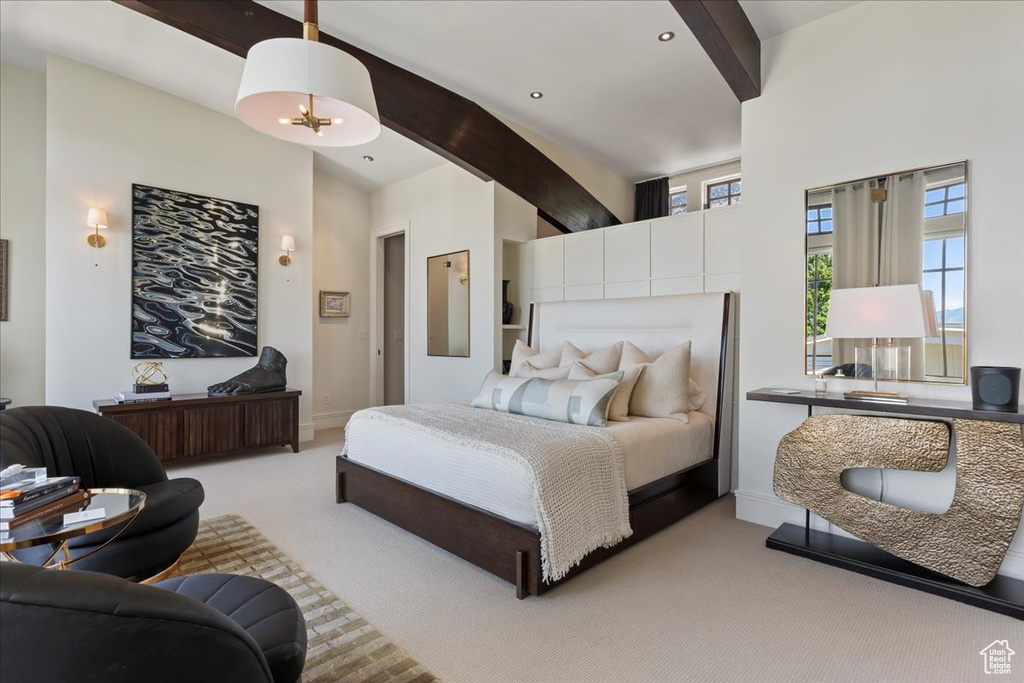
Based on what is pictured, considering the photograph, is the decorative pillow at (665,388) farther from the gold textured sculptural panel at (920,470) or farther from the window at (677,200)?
the window at (677,200)

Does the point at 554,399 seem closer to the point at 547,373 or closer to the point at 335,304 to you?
the point at 547,373

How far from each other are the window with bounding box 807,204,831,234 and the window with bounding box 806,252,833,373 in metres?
0.14

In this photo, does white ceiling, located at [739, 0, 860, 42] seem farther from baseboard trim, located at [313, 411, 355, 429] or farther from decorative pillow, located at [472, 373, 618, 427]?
baseboard trim, located at [313, 411, 355, 429]

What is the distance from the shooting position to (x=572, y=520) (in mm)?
2295

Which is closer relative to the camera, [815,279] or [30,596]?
[30,596]

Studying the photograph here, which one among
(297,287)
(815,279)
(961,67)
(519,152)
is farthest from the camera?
(297,287)

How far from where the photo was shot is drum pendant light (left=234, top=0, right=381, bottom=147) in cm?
181

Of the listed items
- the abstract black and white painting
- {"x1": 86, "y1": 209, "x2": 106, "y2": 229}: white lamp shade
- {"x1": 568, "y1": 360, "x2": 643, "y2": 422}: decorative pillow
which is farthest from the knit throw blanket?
{"x1": 86, "y1": 209, "x2": 106, "y2": 229}: white lamp shade

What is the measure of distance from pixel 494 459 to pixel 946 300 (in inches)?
94.7

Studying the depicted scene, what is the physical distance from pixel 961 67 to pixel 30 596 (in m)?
3.88

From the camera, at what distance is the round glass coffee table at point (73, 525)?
1.47m

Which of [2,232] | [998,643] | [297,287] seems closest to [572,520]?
[998,643]

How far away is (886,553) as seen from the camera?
104 inches

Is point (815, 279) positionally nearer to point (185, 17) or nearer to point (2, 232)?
point (185, 17)
